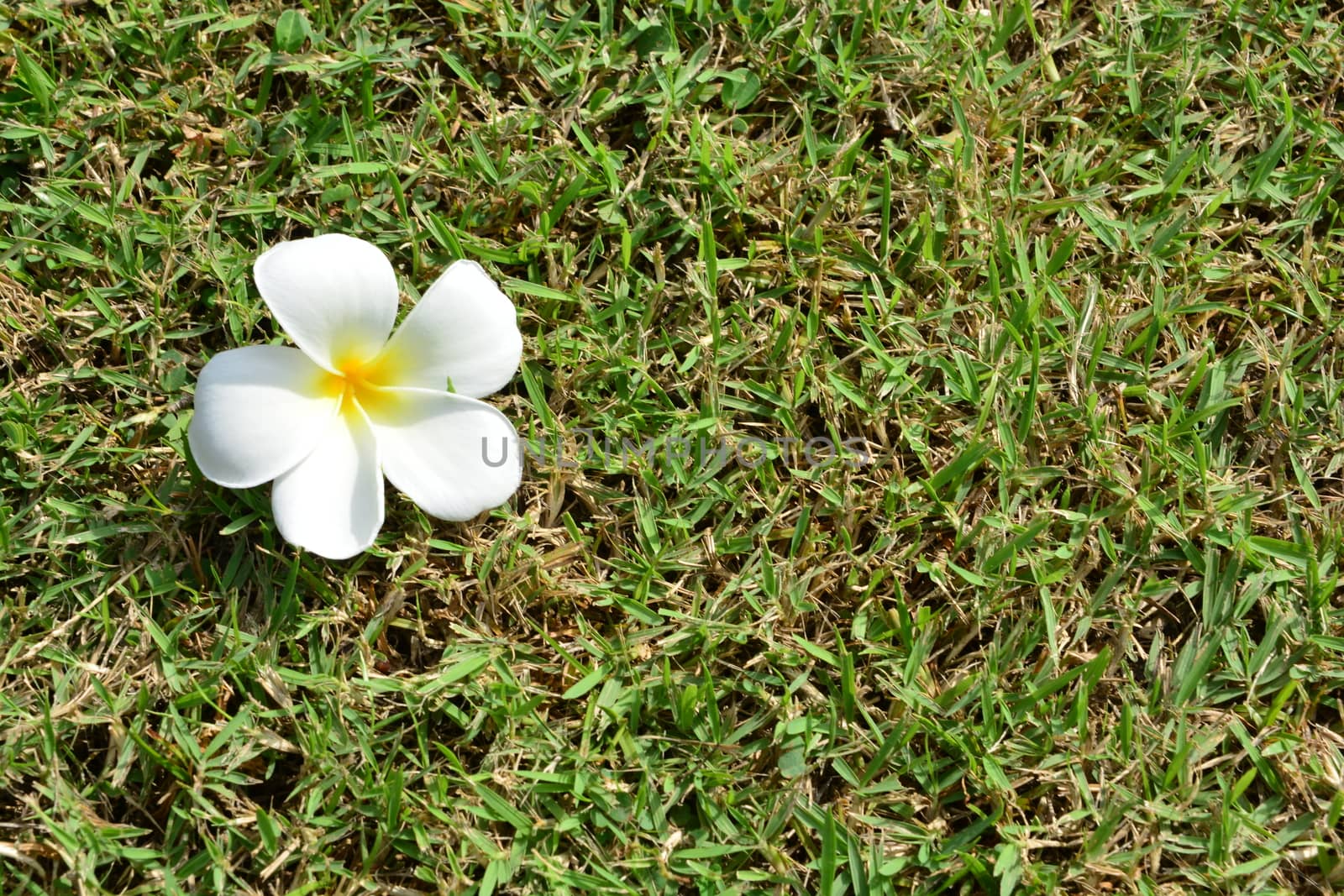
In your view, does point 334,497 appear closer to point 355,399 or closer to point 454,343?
point 355,399

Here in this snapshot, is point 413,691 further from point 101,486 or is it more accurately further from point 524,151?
point 524,151

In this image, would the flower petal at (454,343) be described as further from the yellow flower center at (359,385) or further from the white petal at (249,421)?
the white petal at (249,421)

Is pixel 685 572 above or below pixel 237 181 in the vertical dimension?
below

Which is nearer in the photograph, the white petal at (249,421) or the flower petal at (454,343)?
the white petal at (249,421)

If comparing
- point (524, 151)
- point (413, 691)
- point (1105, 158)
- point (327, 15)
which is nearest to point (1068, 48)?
point (1105, 158)

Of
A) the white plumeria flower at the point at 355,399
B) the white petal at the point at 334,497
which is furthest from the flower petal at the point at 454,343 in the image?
the white petal at the point at 334,497

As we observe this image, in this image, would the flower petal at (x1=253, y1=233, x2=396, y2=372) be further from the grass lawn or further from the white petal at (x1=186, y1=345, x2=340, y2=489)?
the grass lawn

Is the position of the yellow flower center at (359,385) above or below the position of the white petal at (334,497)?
above
